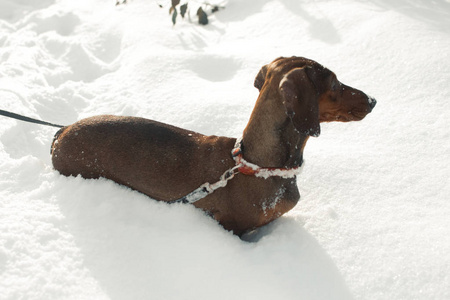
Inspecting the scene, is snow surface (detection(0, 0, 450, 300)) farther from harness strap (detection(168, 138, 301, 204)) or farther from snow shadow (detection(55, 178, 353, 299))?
harness strap (detection(168, 138, 301, 204))

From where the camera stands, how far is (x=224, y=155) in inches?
102

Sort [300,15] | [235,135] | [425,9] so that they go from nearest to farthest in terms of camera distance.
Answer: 1. [235,135]
2. [425,9]
3. [300,15]

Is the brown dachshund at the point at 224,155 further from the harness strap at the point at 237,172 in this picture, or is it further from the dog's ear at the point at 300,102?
the dog's ear at the point at 300,102

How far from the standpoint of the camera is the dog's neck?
2.41 metres

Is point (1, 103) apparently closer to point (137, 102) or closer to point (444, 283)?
point (137, 102)

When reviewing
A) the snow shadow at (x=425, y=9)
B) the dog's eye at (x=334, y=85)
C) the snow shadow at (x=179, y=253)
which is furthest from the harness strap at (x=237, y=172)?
the snow shadow at (x=425, y=9)

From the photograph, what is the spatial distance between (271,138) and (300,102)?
318 mm

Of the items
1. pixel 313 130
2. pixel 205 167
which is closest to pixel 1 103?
pixel 205 167

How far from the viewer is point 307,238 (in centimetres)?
244

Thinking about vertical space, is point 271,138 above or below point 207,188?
above

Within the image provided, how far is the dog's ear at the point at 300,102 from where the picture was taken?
2.21 meters

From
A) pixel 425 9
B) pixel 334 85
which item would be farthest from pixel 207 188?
pixel 425 9

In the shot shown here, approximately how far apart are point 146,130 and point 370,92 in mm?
2195

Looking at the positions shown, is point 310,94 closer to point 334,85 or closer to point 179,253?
point 334,85
